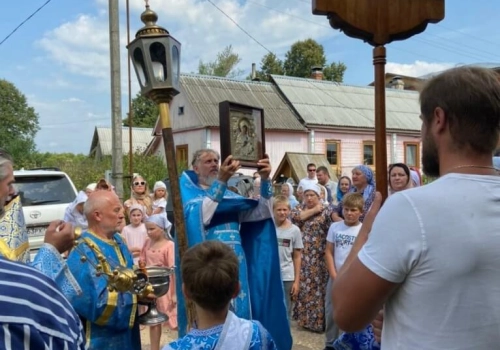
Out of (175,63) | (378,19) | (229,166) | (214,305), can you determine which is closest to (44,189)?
(175,63)

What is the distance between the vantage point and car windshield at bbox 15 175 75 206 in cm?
878

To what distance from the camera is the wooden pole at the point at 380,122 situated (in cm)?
204

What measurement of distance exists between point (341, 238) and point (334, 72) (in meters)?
42.1

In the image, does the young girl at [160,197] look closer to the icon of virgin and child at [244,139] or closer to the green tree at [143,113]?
the icon of virgin and child at [244,139]

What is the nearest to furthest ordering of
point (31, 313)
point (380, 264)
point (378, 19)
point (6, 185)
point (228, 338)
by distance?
point (31, 313), point (380, 264), point (228, 338), point (378, 19), point (6, 185)

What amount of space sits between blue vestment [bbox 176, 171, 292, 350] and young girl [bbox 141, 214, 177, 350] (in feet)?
6.69

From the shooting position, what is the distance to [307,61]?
46.0 meters

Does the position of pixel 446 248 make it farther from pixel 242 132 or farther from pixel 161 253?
pixel 161 253

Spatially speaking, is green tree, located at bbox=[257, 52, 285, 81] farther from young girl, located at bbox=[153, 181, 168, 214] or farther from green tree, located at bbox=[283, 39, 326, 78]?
young girl, located at bbox=[153, 181, 168, 214]

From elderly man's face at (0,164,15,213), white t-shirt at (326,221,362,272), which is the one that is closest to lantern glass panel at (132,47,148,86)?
elderly man's face at (0,164,15,213)

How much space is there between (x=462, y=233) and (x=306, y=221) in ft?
16.5

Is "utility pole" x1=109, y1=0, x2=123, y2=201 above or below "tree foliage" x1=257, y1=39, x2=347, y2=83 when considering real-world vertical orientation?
below

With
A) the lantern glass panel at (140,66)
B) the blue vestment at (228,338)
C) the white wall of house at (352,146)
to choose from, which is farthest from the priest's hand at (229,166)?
the white wall of house at (352,146)

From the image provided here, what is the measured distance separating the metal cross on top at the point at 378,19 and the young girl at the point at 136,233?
15.8ft
